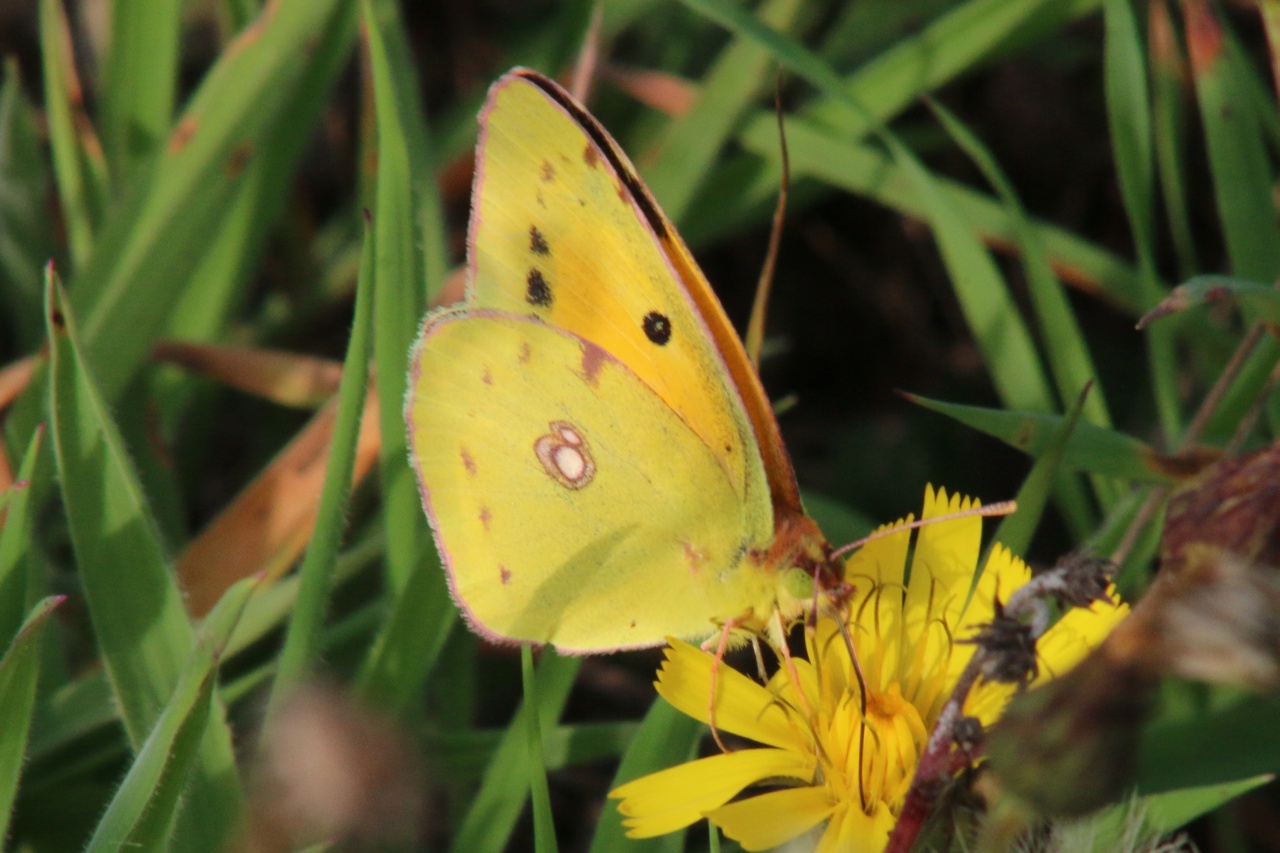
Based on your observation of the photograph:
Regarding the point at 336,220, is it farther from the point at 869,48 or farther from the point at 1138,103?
the point at 1138,103

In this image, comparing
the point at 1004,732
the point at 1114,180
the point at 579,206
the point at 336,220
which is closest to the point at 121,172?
the point at 336,220

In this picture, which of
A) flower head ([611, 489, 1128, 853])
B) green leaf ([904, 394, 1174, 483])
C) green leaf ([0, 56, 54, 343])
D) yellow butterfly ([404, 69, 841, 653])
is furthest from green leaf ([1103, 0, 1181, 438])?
green leaf ([0, 56, 54, 343])

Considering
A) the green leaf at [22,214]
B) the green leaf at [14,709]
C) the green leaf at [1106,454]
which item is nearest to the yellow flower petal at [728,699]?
the green leaf at [1106,454]

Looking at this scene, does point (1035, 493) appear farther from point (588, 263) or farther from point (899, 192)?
point (899, 192)

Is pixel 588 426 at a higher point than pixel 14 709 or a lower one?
higher

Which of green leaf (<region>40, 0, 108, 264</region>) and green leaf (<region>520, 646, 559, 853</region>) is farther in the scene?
green leaf (<region>40, 0, 108, 264</region>)

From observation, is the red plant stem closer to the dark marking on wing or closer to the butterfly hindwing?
the butterfly hindwing

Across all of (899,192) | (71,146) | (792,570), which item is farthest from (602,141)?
(71,146)
